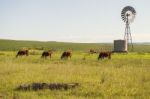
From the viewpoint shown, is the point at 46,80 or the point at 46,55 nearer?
the point at 46,80

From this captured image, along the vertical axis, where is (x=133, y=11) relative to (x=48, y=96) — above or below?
above

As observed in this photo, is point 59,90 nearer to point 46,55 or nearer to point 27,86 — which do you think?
point 27,86

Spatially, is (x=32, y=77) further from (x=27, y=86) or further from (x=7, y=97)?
(x=7, y=97)

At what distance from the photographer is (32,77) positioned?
1908 cm

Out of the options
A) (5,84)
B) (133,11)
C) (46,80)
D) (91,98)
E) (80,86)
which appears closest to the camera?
(91,98)

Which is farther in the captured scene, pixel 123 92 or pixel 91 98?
pixel 123 92

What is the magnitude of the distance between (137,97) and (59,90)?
3070 mm

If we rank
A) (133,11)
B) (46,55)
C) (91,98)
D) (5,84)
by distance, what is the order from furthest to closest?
(133,11)
(46,55)
(5,84)
(91,98)

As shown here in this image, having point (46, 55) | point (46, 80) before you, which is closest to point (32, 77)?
point (46, 80)

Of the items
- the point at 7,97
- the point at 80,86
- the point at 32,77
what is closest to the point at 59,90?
the point at 80,86

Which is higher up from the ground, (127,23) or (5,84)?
(127,23)

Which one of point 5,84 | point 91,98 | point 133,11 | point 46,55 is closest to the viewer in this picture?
point 91,98

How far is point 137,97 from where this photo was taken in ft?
46.2

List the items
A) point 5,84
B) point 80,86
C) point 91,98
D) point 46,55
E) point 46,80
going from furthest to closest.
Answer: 1. point 46,55
2. point 46,80
3. point 5,84
4. point 80,86
5. point 91,98
